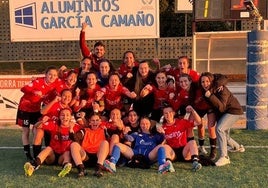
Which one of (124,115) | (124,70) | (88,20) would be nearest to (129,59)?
(124,70)

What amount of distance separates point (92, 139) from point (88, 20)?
234 inches

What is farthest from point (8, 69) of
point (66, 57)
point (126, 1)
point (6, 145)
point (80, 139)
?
point (80, 139)

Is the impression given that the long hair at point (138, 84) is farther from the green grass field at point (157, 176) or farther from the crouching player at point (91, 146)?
the green grass field at point (157, 176)

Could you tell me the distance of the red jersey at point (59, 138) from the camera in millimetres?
5785

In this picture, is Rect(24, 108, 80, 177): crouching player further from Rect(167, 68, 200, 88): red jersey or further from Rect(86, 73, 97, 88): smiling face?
Rect(167, 68, 200, 88): red jersey

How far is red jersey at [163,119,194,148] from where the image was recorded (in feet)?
19.3

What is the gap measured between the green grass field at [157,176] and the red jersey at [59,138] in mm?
257

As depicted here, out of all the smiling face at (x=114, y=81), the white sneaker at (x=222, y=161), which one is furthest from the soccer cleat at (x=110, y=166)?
the white sneaker at (x=222, y=161)

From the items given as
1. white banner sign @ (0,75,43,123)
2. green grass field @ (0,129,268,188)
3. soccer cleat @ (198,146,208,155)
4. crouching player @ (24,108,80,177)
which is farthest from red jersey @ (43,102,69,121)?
white banner sign @ (0,75,43,123)

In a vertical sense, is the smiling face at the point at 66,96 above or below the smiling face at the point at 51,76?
below

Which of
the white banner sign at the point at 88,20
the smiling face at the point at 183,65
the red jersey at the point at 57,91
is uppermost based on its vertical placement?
the white banner sign at the point at 88,20

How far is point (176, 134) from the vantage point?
588 centimetres

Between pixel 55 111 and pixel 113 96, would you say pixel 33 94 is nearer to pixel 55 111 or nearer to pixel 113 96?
pixel 55 111

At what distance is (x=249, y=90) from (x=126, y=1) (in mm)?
4479
